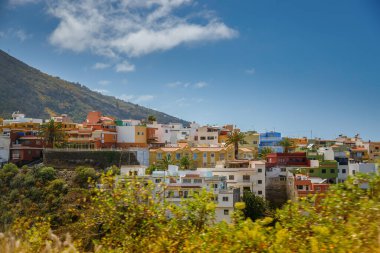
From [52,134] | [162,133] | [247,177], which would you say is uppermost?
[162,133]

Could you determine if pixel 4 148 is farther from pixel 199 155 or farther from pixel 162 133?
pixel 199 155

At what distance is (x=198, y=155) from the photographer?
5019 cm

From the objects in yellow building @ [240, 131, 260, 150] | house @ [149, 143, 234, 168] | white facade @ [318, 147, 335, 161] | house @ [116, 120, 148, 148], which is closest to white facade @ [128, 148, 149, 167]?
house @ [149, 143, 234, 168]

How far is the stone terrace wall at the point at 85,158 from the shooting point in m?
49.9

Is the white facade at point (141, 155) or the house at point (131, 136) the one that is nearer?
the white facade at point (141, 155)

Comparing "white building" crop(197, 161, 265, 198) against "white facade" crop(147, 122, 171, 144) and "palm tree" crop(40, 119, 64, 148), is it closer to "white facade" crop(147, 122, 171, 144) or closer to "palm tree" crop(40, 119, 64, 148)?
"white facade" crop(147, 122, 171, 144)

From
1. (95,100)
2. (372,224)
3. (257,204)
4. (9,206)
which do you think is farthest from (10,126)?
(95,100)

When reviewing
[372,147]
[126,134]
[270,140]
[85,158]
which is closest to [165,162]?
[126,134]

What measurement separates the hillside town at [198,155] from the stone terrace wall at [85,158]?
0.40 ft

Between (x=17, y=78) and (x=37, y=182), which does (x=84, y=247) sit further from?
(x=17, y=78)

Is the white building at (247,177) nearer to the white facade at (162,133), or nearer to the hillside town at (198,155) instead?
the hillside town at (198,155)

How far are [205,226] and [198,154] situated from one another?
44.1 m

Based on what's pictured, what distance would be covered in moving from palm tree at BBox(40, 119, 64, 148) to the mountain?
61.9m

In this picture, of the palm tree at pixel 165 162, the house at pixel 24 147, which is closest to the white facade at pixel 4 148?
the house at pixel 24 147
